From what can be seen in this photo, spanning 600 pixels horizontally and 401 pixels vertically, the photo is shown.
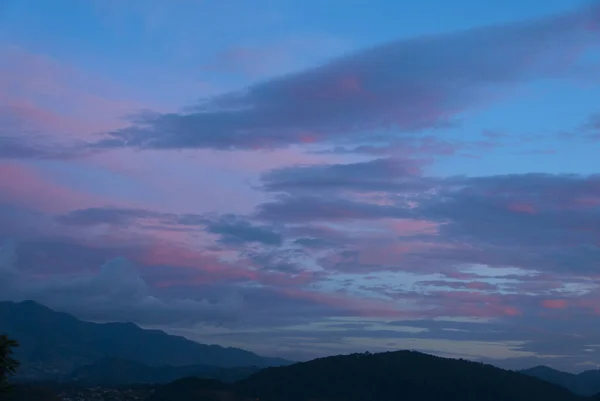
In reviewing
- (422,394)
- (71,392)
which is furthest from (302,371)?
(71,392)

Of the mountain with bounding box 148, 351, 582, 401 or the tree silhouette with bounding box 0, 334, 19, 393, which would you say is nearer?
the tree silhouette with bounding box 0, 334, 19, 393

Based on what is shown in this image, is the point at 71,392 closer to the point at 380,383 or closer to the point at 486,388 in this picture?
the point at 380,383

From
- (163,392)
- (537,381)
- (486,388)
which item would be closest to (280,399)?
(163,392)

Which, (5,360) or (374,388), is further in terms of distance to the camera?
(374,388)

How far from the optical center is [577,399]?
188m

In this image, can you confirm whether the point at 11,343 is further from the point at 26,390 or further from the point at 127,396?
the point at 127,396

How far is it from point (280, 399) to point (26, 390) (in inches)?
2290

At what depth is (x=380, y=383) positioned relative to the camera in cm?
19738

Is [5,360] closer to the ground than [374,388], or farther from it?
farther from it

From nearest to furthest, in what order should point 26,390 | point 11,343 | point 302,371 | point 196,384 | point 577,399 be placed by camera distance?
point 11,343, point 26,390, point 196,384, point 577,399, point 302,371

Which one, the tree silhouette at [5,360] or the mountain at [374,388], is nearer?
the tree silhouette at [5,360]

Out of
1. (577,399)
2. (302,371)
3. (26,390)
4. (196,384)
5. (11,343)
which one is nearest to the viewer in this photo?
(11,343)

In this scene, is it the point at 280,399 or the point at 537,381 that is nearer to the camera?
the point at 280,399

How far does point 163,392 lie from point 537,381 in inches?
3940
